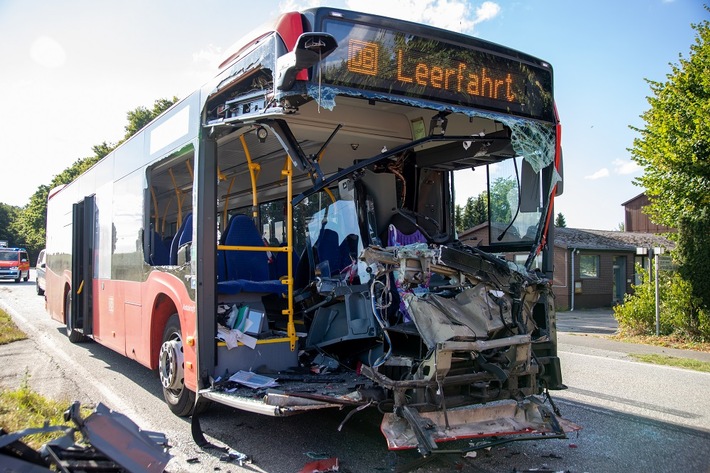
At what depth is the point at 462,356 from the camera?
182 inches

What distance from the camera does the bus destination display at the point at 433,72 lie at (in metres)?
4.23

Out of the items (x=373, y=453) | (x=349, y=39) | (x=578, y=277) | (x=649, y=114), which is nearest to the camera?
(x=349, y=39)

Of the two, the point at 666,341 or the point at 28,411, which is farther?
the point at 666,341

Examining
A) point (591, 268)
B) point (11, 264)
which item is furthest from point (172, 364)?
point (11, 264)

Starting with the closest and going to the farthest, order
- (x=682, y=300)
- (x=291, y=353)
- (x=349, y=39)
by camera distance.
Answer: (x=349, y=39) → (x=291, y=353) → (x=682, y=300)

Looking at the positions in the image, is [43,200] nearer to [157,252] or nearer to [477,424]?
[157,252]

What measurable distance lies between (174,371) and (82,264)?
4.92 meters

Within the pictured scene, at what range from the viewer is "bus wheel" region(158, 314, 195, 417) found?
5879 mm

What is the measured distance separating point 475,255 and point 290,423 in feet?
9.20

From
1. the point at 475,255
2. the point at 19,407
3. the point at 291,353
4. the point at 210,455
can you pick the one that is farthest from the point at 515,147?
the point at 19,407

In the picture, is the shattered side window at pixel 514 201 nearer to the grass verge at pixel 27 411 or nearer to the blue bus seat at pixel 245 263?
the blue bus seat at pixel 245 263

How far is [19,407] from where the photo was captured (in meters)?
5.66

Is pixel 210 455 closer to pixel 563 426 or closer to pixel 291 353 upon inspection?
pixel 291 353

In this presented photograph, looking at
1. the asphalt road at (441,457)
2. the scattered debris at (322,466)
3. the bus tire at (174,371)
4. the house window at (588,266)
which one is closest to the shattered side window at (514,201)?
the asphalt road at (441,457)
